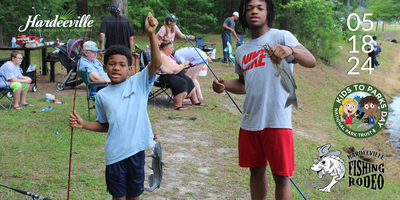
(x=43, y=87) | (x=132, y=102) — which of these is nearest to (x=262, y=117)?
(x=132, y=102)

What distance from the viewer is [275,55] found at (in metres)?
1.92

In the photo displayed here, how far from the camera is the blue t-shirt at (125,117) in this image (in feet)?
7.03

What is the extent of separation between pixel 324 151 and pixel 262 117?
11.7 ft

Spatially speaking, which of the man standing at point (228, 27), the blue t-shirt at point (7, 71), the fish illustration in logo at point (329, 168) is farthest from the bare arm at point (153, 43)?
the man standing at point (228, 27)

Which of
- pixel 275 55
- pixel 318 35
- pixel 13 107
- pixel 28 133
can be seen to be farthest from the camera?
pixel 318 35

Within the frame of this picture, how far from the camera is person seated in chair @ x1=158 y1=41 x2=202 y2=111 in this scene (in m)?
6.13

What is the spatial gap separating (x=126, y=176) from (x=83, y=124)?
45cm

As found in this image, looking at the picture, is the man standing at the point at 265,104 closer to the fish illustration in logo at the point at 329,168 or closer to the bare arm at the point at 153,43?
the bare arm at the point at 153,43

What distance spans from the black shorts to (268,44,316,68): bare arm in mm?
1068

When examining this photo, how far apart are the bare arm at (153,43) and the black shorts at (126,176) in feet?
1.89

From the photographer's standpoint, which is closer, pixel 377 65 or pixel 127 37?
pixel 127 37

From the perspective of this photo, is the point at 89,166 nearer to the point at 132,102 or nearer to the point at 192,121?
the point at 132,102

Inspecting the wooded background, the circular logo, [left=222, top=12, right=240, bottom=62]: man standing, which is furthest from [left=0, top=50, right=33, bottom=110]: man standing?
the wooded background

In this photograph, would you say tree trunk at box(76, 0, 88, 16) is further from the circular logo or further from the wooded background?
the circular logo
